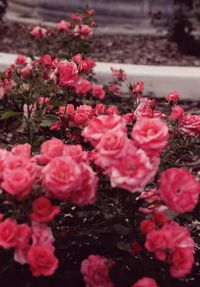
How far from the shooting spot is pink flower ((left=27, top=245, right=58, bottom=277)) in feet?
6.88

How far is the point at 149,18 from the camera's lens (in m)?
9.02

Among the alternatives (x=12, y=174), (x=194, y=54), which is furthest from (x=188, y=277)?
(x=194, y=54)

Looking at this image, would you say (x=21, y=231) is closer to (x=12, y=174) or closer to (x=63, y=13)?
(x=12, y=174)

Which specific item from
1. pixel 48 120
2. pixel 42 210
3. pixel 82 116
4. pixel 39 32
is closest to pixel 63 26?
pixel 39 32

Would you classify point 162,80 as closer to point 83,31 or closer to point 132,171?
point 83,31

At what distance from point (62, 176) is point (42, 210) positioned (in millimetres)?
125

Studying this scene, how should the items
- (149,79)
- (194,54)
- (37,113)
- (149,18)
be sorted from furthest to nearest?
(149,18) → (194,54) → (149,79) → (37,113)

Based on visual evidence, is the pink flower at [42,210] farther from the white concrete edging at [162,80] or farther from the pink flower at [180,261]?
the white concrete edging at [162,80]

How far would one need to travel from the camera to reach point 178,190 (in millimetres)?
2154

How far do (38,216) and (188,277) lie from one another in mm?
832

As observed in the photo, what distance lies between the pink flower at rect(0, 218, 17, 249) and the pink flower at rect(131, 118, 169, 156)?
17.1 inches

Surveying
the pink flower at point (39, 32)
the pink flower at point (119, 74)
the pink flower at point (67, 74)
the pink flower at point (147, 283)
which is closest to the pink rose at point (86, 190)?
the pink flower at point (147, 283)

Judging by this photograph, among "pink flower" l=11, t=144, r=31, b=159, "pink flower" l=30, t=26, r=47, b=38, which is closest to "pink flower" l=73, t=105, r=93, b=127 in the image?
"pink flower" l=11, t=144, r=31, b=159

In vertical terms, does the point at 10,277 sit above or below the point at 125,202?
below
